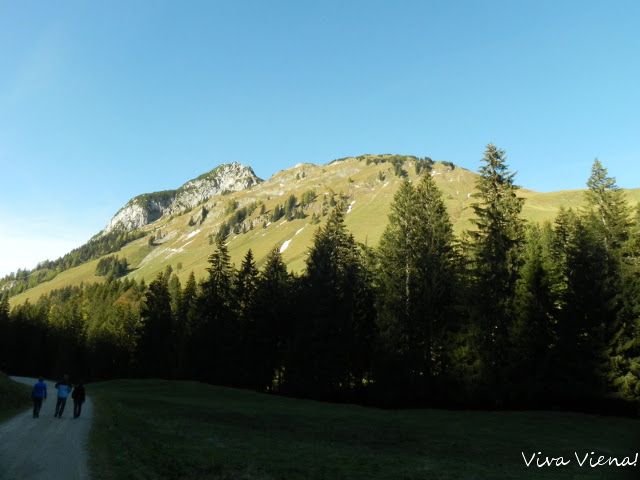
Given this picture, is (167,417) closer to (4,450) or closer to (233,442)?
(233,442)

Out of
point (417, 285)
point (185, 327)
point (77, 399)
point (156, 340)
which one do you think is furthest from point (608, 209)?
point (156, 340)

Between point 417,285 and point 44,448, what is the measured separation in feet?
96.1

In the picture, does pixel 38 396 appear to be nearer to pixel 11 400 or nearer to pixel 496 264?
pixel 11 400

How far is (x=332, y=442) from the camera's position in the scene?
18891mm

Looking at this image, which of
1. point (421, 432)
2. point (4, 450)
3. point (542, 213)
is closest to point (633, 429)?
point (421, 432)

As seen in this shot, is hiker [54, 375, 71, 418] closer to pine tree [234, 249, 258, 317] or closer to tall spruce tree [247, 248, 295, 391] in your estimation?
tall spruce tree [247, 248, 295, 391]

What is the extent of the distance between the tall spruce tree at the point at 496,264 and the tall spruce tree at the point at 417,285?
10.3ft

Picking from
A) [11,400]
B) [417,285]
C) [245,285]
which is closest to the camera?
[11,400]

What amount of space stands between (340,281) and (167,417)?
23545 mm

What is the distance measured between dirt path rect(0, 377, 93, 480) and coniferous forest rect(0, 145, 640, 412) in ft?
78.1

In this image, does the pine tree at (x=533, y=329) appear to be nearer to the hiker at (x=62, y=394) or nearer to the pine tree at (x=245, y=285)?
the hiker at (x=62, y=394)

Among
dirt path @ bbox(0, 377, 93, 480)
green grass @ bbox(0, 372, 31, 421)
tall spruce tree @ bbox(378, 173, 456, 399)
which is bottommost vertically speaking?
green grass @ bbox(0, 372, 31, 421)

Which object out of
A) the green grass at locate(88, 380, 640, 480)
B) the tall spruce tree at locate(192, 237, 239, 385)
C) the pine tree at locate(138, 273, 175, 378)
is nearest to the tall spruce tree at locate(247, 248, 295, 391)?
the tall spruce tree at locate(192, 237, 239, 385)

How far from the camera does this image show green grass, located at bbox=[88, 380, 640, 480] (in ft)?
43.1
